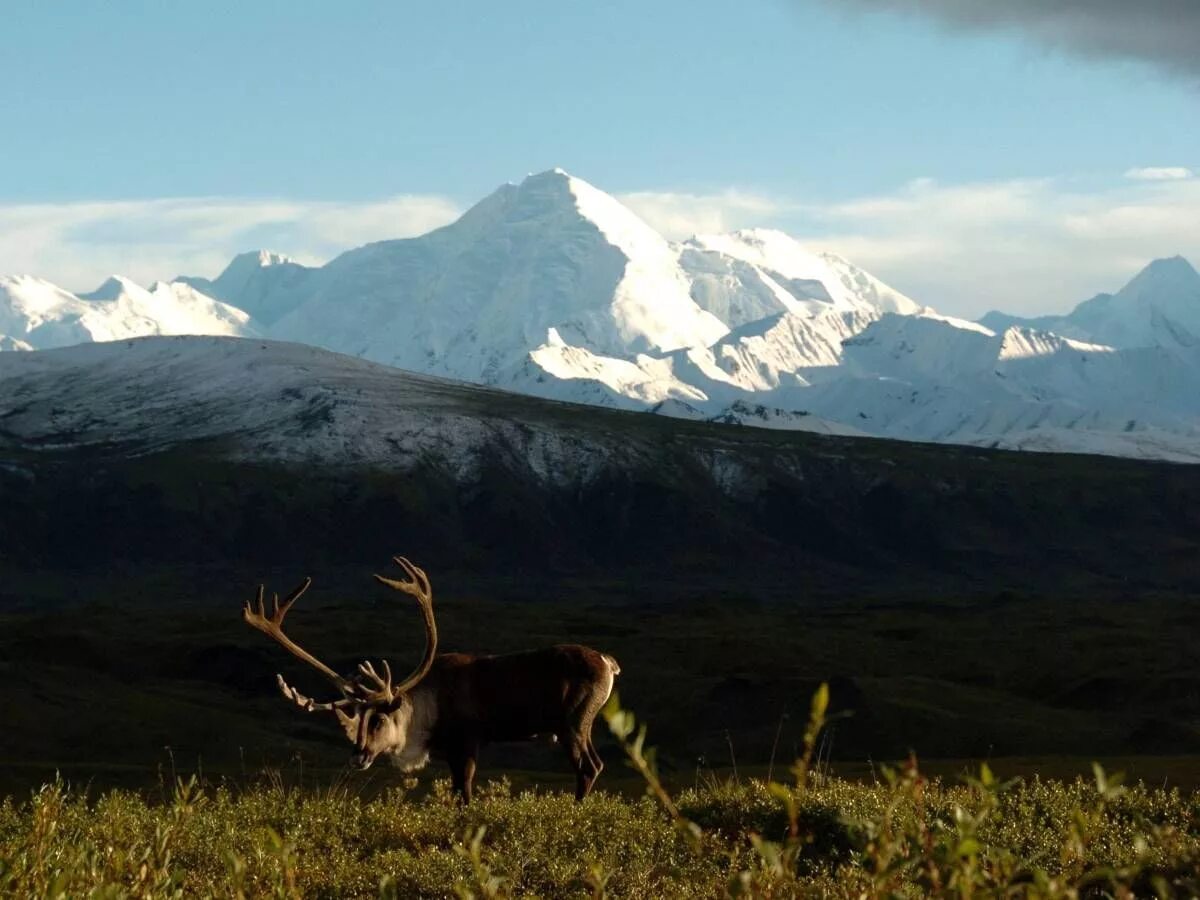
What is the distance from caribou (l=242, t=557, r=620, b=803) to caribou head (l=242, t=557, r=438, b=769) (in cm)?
1

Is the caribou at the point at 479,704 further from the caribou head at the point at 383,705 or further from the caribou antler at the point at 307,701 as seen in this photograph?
the caribou antler at the point at 307,701

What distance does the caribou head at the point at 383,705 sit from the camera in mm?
20781

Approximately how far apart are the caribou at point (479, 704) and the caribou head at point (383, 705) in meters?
0.01

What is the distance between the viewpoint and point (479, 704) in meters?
22.1

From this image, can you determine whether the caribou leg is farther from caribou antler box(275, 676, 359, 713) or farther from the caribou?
caribou antler box(275, 676, 359, 713)

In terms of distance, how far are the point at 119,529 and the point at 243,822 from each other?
7169 inches

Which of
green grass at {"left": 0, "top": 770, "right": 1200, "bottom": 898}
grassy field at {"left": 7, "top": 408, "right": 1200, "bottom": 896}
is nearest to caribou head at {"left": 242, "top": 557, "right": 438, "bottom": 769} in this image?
grassy field at {"left": 7, "top": 408, "right": 1200, "bottom": 896}

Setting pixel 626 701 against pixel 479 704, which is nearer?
pixel 479 704

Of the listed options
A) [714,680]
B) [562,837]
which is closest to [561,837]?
[562,837]

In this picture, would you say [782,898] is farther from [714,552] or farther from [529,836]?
[714,552]

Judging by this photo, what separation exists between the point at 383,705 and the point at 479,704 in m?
1.26

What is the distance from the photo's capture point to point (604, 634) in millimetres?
105125

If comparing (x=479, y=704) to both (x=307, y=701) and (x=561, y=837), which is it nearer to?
(x=307, y=701)

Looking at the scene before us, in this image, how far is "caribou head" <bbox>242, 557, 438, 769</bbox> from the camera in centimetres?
2078
